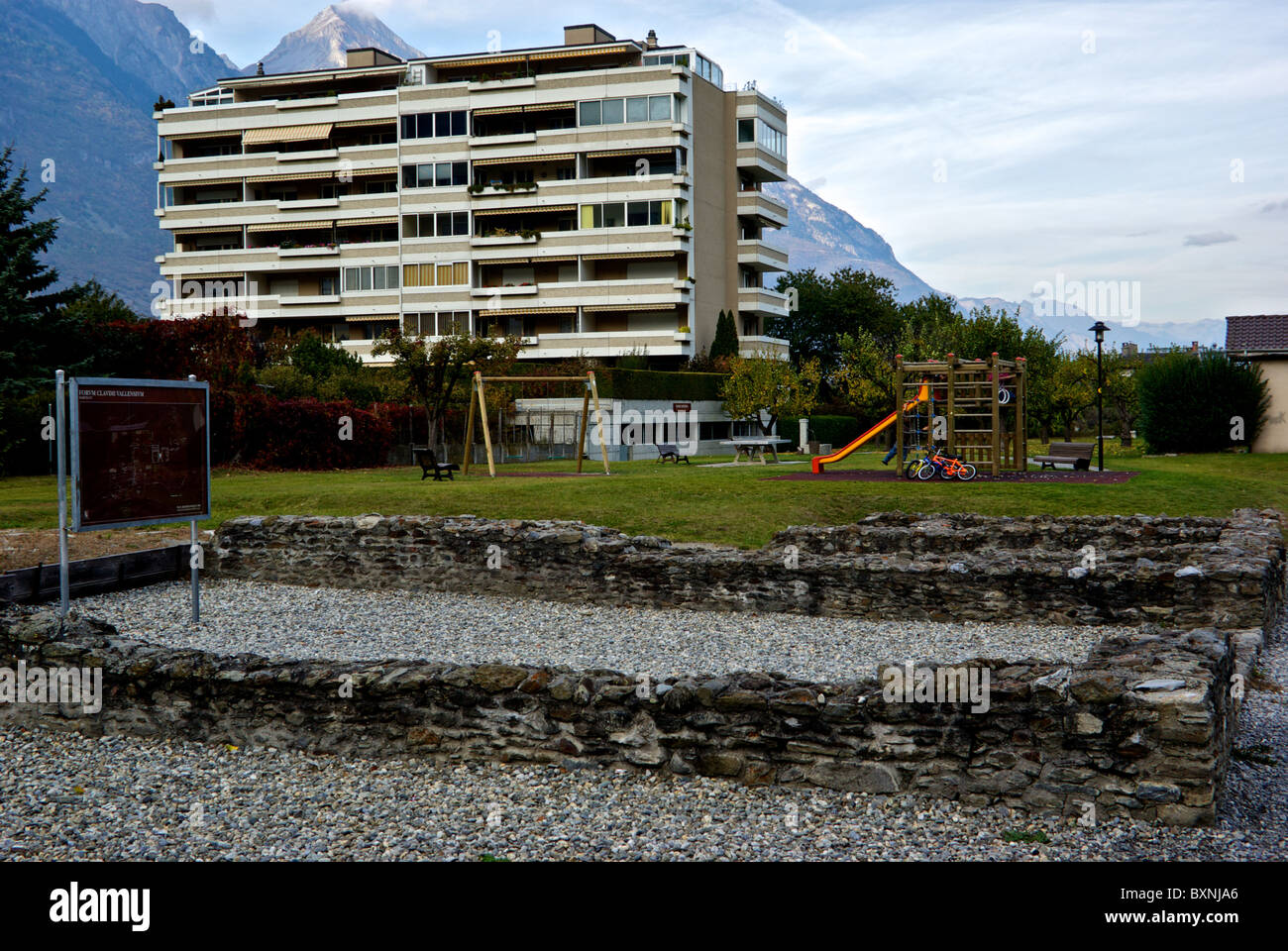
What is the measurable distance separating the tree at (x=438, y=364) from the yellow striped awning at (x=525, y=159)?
24095 millimetres

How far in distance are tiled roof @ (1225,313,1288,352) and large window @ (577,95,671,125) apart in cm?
A: 3220

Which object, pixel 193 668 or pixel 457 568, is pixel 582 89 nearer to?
pixel 457 568

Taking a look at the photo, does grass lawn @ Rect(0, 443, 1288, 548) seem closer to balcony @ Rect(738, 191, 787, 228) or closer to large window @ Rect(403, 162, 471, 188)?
large window @ Rect(403, 162, 471, 188)

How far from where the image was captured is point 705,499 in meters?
22.3

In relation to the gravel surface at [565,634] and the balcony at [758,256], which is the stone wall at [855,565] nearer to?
the gravel surface at [565,634]

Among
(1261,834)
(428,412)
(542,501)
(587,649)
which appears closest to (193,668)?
(587,649)

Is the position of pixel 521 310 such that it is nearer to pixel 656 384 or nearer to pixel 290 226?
pixel 656 384

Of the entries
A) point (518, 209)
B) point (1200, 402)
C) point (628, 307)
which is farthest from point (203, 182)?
point (1200, 402)

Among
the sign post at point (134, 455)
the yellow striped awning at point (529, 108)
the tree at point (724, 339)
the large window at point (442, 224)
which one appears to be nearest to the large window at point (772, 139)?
the tree at point (724, 339)

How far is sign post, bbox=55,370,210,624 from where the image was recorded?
11273 millimetres

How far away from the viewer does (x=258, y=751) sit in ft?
24.4

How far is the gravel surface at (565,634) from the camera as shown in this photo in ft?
34.0

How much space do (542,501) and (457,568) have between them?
6.95 metres

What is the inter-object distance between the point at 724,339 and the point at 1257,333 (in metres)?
28.5
